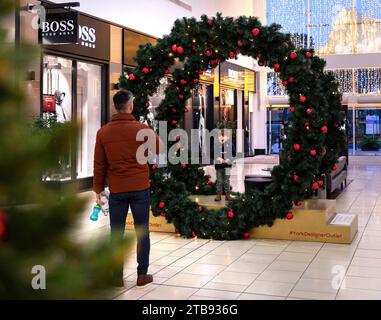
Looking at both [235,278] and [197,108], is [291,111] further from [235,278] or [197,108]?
[197,108]

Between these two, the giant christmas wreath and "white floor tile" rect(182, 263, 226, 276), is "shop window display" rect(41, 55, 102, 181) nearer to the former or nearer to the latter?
the giant christmas wreath

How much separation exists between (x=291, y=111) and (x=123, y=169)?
2619 millimetres

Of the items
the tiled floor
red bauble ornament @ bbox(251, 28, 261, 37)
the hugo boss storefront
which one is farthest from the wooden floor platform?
the hugo boss storefront

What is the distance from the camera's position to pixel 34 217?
524 mm

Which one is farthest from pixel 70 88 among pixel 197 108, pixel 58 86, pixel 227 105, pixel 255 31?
pixel 227 105

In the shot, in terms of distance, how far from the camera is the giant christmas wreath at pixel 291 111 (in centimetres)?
557

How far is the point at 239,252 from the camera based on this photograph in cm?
513

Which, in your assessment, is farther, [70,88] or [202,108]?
[202,108]

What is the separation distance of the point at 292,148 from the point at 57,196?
535cm

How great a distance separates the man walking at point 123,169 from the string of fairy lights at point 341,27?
17.5 meters

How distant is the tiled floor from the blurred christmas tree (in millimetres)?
2952

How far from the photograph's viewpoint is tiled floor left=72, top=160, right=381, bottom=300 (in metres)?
3.78

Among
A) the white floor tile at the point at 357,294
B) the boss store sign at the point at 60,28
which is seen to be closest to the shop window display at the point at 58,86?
the boss store sign at the point at 60,28

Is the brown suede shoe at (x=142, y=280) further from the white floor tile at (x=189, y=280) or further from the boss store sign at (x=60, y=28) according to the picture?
the boss store sign at (x=60, y=28)
